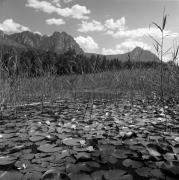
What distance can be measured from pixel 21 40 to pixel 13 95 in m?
141

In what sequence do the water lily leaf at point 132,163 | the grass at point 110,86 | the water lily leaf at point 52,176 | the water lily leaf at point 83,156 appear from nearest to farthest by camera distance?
the water lily leaf at point 52,176 < the water lily leaf at point 132,163 < the water lily leaf at point 83,156 < the grass at point 110,86

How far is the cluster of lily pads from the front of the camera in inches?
47.3

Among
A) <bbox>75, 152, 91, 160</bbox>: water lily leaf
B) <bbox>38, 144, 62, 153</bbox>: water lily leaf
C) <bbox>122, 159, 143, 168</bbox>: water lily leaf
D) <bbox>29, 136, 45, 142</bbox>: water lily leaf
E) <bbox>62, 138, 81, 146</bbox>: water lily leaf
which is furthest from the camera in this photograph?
<bbox>29, 136, 45, 142</bbox>: water lily leaf

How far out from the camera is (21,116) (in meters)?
2.93

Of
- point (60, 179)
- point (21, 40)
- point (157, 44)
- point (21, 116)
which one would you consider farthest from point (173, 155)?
point (21, 40)

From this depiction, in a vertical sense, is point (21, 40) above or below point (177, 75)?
above

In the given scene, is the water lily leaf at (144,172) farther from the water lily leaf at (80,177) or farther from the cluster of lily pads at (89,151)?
the water lily leaf at (80,177)

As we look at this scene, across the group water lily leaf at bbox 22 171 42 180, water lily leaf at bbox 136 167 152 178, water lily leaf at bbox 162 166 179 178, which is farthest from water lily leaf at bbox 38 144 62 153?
water lily leaf at bbox 162 166 179 178

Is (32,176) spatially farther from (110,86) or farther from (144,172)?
(110,86)

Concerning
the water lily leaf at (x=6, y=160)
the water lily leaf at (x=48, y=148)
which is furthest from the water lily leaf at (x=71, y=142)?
the water lily leaf at (x=6, y=160)

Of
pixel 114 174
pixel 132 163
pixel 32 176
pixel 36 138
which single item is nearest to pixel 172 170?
pixel 132 163

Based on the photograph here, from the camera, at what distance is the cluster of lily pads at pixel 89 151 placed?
3.94 feet

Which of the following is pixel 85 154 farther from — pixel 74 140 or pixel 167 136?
pixel 167 136

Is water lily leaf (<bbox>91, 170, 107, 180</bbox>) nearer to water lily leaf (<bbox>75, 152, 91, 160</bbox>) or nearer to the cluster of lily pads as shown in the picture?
the cluster of lily pads
